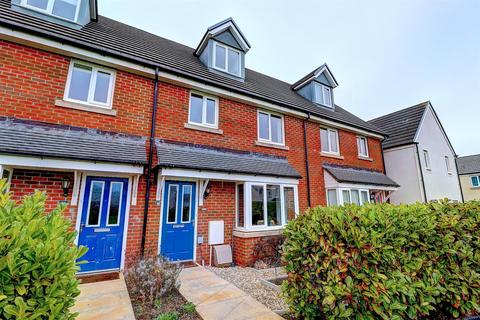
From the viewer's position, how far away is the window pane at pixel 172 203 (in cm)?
711

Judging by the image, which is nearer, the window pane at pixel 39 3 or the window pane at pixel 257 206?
the window pane at pixel 39 3

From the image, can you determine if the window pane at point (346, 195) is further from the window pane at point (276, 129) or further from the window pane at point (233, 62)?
the window pane at point (233, 62)

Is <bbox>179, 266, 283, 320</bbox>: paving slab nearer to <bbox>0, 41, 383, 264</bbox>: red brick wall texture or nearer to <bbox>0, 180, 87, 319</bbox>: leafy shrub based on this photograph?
<bbox>0, 41, 383, 264</bbox>: red brick wall texture

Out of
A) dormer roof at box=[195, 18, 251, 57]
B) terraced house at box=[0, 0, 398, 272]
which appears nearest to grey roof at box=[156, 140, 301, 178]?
terraced house at box=[0, 0, 398, 272]

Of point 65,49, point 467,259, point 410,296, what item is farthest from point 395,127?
point 65,49

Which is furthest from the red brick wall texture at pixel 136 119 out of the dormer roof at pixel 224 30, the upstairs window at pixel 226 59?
the dormer roof at pixel 224 30

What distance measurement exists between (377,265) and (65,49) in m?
8.91

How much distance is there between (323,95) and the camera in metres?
13.9

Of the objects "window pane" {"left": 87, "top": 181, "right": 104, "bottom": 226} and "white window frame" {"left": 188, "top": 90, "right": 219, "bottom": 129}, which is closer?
"window pane" {"left": 87, "top": 181, "right": 104, "bottom": 226}

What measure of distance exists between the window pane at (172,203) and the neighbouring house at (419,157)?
14610 millimetres

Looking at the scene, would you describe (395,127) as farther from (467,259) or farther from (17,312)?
(17,312)

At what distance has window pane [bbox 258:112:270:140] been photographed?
9.80 metres

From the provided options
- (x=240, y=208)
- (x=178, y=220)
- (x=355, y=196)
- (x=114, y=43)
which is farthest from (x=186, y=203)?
(x=355, y=196)

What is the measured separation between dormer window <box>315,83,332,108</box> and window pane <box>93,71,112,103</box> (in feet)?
37.0
